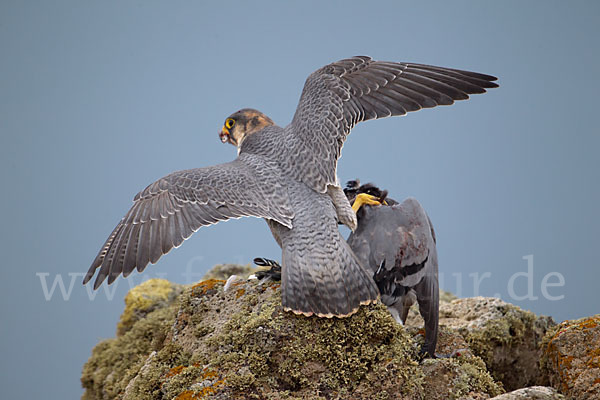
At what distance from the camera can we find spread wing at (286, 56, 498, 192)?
20.7ft

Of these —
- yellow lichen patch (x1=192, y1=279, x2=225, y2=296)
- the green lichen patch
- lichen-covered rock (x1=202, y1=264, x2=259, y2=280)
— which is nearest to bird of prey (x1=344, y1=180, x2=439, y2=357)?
yellow lichen patch (x1=192, y1=279, x2=225, y2=296)

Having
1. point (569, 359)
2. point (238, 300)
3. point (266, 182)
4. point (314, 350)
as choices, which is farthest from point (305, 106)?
point (569, 359)

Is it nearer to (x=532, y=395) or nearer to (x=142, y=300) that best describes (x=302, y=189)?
(x=532, y=395)

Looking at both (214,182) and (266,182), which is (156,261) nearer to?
(214,182)

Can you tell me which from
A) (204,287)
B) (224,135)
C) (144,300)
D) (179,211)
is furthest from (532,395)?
(144,300)

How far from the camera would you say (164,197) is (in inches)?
224

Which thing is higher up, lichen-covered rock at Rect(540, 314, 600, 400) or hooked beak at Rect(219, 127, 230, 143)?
hooked beak at Rect(219, 127, 230, 143)

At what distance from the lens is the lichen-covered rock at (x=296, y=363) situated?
4883 millimetres

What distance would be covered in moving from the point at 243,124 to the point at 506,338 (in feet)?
13.1

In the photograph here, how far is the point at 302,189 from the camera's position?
5781 mm

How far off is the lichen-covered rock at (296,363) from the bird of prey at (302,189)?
26 cm

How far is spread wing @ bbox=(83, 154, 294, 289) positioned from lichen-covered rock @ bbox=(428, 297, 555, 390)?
274 cm

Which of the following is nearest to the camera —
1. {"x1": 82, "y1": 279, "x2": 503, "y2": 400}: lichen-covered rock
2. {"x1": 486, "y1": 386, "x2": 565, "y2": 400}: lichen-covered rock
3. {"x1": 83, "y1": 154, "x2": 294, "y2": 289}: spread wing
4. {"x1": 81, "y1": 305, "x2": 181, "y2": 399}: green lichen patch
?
{"x1": 486, "y1": 386, "x2": 565, "y2": 400}: lichen-covered rock

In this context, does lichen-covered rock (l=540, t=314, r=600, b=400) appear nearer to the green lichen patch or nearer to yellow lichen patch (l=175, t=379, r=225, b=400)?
yellow lichen patch (l=175, t=379, r=225, b=400)
